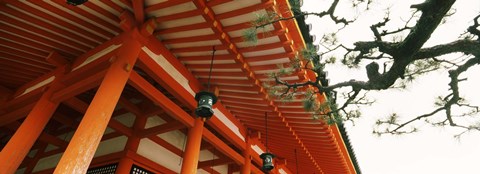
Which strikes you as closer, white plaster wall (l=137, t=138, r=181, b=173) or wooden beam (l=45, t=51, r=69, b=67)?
wooden beam (l=45, t=51, r=69, b=67)

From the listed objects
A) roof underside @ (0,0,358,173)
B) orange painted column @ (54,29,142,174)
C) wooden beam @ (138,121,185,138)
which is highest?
roof underside @ (0,0,358,173)

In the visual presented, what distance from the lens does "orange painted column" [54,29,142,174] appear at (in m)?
2.85

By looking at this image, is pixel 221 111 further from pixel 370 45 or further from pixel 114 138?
pixel 370 45

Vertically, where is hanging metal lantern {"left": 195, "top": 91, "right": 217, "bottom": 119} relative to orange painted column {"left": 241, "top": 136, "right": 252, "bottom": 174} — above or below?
below

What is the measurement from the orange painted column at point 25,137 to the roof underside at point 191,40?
103 centimetres

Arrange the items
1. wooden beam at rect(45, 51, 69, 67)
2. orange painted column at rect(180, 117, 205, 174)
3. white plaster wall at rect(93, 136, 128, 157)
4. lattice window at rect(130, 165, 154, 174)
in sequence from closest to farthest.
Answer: orange painted column at rect(180, 117, 205, 174)
wooden beam at rect(45, 51, 69, 67)
lattice window at rect(130, 165, 154, 174)
white plaster wall at rect(93, 136, 128, 157)

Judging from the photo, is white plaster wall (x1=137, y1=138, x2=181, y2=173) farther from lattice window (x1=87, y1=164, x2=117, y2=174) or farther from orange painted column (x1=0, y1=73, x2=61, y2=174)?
orange painted column (x1=0, y1=73, x2=61, y2=174)

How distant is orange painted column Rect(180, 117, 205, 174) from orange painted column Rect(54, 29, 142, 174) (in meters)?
1.66

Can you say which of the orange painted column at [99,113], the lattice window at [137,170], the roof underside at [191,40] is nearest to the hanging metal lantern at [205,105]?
the roof underside at [191,40]

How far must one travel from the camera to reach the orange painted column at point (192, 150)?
443 centimetres

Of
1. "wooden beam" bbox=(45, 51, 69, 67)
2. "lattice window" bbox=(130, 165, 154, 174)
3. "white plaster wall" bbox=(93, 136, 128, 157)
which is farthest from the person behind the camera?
"white plaster wall" bbox=(93, 136, 128, 157)

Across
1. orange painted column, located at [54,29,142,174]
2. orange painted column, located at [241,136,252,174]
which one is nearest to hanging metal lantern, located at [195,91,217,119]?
orange painted column, located at [54,29,142,174]

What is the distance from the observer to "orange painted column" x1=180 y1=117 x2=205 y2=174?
443 cm

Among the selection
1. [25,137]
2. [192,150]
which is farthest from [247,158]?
[25,137]
